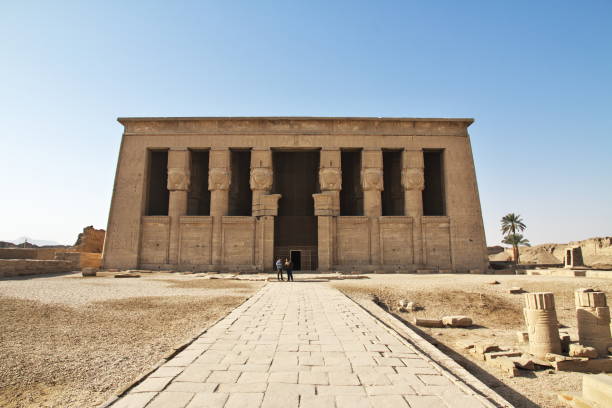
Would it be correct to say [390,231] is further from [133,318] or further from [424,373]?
[424,373]

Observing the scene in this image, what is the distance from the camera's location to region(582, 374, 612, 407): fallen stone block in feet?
12.3

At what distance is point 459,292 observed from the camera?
43.8 ft

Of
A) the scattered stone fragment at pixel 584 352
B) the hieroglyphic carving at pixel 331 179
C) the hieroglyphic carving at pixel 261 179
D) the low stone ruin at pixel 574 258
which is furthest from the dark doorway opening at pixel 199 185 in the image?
the low stone ruin at pixel 574 258

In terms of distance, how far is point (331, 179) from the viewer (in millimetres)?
25781

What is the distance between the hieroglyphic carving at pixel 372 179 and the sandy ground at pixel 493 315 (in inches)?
461

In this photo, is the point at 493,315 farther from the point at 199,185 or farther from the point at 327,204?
the point at 199,185

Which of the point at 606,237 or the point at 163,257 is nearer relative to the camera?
the point at 163,257

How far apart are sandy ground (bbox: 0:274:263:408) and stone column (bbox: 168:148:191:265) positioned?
15.0 metres

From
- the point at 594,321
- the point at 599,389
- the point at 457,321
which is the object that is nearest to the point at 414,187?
the point at 457,321

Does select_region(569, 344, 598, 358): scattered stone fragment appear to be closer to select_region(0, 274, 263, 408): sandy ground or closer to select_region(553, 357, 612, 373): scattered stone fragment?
select_region(553, 357, 612, 373): scattered stone fragment

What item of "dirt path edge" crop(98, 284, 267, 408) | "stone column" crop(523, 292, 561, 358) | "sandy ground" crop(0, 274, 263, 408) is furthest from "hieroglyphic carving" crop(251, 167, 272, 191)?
"dirt path edge" crop(98, 284, 267, 408)

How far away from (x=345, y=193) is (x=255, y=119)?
31.2ft

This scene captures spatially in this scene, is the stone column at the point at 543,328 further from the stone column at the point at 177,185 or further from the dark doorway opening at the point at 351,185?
the stone column at the point at 177,185

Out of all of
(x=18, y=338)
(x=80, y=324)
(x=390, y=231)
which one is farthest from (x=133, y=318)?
(x=390, y=231)
